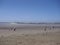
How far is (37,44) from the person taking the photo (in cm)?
1283

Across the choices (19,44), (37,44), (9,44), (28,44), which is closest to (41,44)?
(37,44)

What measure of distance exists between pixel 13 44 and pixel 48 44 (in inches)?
129

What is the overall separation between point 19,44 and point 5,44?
130 cm

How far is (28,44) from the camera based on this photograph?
12.8 metres

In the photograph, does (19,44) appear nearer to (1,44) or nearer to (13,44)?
(13,44)

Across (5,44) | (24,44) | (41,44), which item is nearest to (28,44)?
(24,44)

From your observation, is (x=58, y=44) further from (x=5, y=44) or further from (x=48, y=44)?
(x=5, y=44)

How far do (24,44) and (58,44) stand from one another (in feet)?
10.4

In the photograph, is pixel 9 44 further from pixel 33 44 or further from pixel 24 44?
pixel 33 44

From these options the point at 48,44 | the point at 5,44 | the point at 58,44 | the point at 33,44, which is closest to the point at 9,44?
the point at 5,44

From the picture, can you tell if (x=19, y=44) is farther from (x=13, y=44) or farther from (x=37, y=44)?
(x=37, y=44)

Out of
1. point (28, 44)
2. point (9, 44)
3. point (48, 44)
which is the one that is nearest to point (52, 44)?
point (48, 44)

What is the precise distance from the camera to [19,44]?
1272cm

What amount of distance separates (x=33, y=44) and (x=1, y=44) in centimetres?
299
